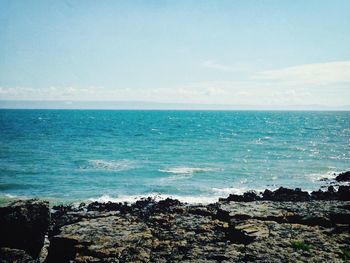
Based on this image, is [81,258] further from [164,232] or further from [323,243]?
[323,243]

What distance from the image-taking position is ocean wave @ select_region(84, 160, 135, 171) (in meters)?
50.8

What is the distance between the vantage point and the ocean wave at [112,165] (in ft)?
167

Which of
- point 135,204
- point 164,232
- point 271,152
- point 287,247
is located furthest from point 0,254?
point 271,152

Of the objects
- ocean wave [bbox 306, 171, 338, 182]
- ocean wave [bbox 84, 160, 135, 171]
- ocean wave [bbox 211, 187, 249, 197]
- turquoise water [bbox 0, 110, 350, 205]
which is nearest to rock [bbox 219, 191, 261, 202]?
turquoise water [bbox 0, 110, 350, 205]

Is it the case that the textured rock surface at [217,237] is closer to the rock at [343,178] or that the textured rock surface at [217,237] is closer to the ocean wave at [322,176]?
the rock at [343,178]

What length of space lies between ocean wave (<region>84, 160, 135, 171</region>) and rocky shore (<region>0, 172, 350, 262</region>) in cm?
3743

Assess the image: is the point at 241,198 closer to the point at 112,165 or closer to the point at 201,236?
the point at 201,236

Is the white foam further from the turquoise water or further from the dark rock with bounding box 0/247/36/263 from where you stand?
the dark rock with bounding box 0/247/36/263

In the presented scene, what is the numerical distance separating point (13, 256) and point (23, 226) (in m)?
1.54

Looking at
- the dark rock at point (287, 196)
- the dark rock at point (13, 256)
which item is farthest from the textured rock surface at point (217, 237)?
the dark rock at point (287, 196)

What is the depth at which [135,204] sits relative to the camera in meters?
31.9

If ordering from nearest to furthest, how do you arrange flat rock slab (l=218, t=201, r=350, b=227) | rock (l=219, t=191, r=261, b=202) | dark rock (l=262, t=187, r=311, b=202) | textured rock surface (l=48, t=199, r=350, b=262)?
textured rock surface (l=48, t=199, r=350, b=262) → flat rock slab (l=218, t=201, r=350, b=227) → rock (l=219, t=191, r=261, b=202) → dark rock (l=262, t=187, r=311, b=202)

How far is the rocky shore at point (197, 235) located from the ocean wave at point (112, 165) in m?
37.4

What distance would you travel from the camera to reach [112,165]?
5350cm
